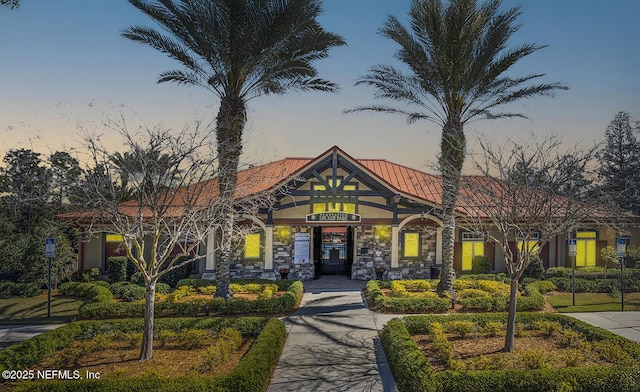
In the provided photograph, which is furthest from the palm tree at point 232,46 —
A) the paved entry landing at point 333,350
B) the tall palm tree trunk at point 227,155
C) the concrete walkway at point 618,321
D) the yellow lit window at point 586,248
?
the yellow lit window at point 586,248

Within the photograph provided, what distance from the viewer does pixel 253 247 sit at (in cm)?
Answer: 2156

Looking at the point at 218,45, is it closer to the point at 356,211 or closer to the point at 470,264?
the point at 356,211

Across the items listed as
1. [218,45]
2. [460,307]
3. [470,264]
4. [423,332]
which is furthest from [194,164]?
[470,264]

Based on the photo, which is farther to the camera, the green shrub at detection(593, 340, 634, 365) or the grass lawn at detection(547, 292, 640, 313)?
the grass lawn at detection(547, 292, 640, 313)

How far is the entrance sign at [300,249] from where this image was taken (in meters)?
21.6

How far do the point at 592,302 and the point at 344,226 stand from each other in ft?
37.7

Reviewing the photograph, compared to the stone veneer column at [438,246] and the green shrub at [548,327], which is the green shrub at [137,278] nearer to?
the stone veneer column at [438,246]

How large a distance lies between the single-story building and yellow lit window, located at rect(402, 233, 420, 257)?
0.05 m

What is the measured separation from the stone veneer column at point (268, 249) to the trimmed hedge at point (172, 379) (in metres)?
8.38

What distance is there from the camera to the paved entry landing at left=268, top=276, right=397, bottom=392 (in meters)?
9.05

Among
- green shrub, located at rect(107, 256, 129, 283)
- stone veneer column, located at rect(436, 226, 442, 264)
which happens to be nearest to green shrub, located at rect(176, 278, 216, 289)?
green shrub, located at rect(107, 256, 129, 283)

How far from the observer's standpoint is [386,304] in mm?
15070

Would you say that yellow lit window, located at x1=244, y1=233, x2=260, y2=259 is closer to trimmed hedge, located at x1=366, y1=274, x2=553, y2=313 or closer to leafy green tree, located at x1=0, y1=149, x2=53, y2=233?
trimmed hedge, located at x1=366, y1=274, x2=553, y2=313

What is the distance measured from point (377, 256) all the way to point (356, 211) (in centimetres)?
271
